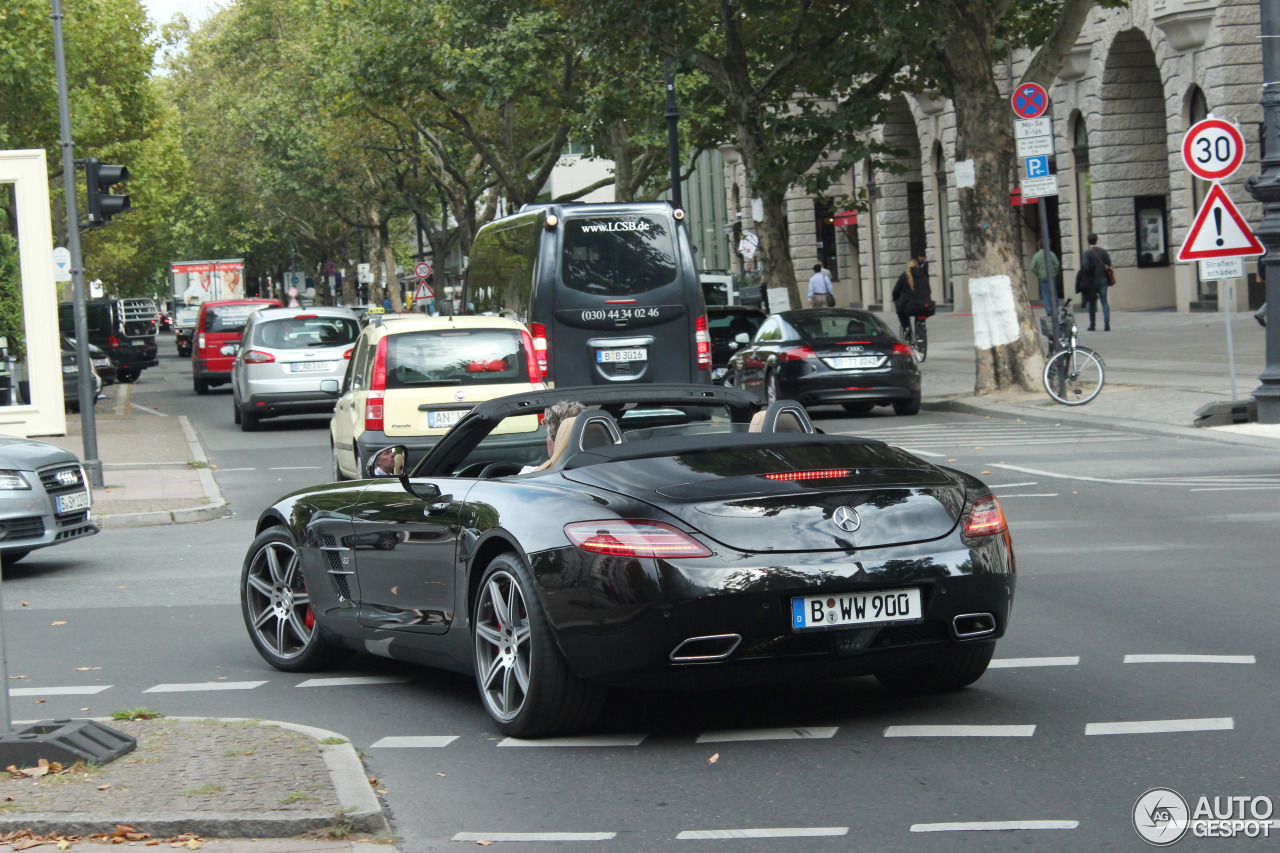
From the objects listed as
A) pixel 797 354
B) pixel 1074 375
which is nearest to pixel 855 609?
pixel 1074 375

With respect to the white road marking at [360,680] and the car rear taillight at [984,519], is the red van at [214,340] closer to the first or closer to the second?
the white road marking at [360,680]

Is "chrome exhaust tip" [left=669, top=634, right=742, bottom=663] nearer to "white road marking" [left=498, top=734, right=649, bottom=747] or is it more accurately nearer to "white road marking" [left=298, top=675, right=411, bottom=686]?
"white road marking" [left=498, top=734, right=649, bottom=747]

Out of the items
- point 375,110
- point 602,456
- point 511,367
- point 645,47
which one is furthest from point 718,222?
point 602,456

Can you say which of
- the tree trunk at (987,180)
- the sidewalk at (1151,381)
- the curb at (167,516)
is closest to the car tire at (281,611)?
the curb at (167,516)

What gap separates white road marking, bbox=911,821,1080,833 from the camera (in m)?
4.75

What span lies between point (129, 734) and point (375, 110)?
42.9 meters

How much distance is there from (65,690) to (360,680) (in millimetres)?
1257

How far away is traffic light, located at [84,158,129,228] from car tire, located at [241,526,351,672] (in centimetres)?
1003

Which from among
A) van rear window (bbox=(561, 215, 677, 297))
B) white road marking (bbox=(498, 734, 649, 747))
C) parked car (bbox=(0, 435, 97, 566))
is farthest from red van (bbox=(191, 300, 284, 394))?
white road marking (bbox=(498, 734, 649, 747))

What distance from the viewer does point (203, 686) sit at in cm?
751

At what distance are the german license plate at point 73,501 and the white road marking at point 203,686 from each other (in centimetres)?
475

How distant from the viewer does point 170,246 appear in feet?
335

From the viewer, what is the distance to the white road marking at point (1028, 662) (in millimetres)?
7117

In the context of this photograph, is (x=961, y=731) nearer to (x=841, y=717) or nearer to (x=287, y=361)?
(x=841, y=717)
